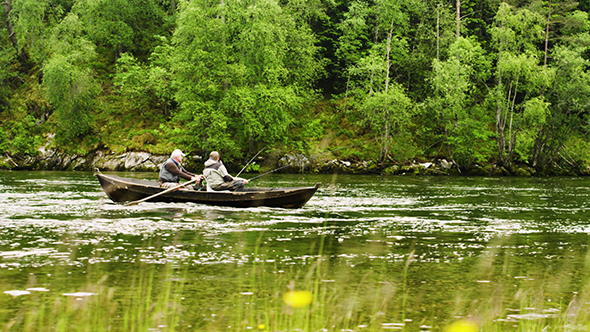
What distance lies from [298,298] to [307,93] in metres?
41.4

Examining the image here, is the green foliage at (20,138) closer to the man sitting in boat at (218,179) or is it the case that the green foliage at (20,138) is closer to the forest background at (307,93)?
the forest background at (307,93)

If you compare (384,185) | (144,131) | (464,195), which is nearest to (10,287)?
(464,195)

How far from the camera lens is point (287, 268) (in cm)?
971

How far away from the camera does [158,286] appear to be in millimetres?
8375

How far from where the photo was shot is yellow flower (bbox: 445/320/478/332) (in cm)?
653

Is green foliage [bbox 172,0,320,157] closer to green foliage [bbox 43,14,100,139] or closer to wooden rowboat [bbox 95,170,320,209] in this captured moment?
green foliage [bbox 43,14,100,139]

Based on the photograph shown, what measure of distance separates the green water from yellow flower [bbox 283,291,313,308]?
12 cm

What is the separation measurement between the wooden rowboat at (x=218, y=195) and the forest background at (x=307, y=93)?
2135cm

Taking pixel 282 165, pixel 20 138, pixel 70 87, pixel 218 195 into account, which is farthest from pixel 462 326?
pixel 20 138

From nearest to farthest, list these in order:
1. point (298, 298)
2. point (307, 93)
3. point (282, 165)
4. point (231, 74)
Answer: point (298, 298) → point (282, 165) → point (231, 74) → point (307, 93)

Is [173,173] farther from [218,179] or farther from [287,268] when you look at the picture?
[287,268]

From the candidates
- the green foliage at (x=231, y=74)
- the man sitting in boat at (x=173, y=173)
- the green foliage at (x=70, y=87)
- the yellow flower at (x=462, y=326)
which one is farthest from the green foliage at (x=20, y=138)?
the yellow flower at (x=462, y=326)

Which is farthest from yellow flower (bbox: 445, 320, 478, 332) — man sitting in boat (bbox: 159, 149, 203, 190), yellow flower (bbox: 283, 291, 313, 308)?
man sitting in boat (bbox: 159, 149, 203, 190)

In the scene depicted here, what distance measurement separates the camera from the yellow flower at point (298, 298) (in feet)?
24.9
